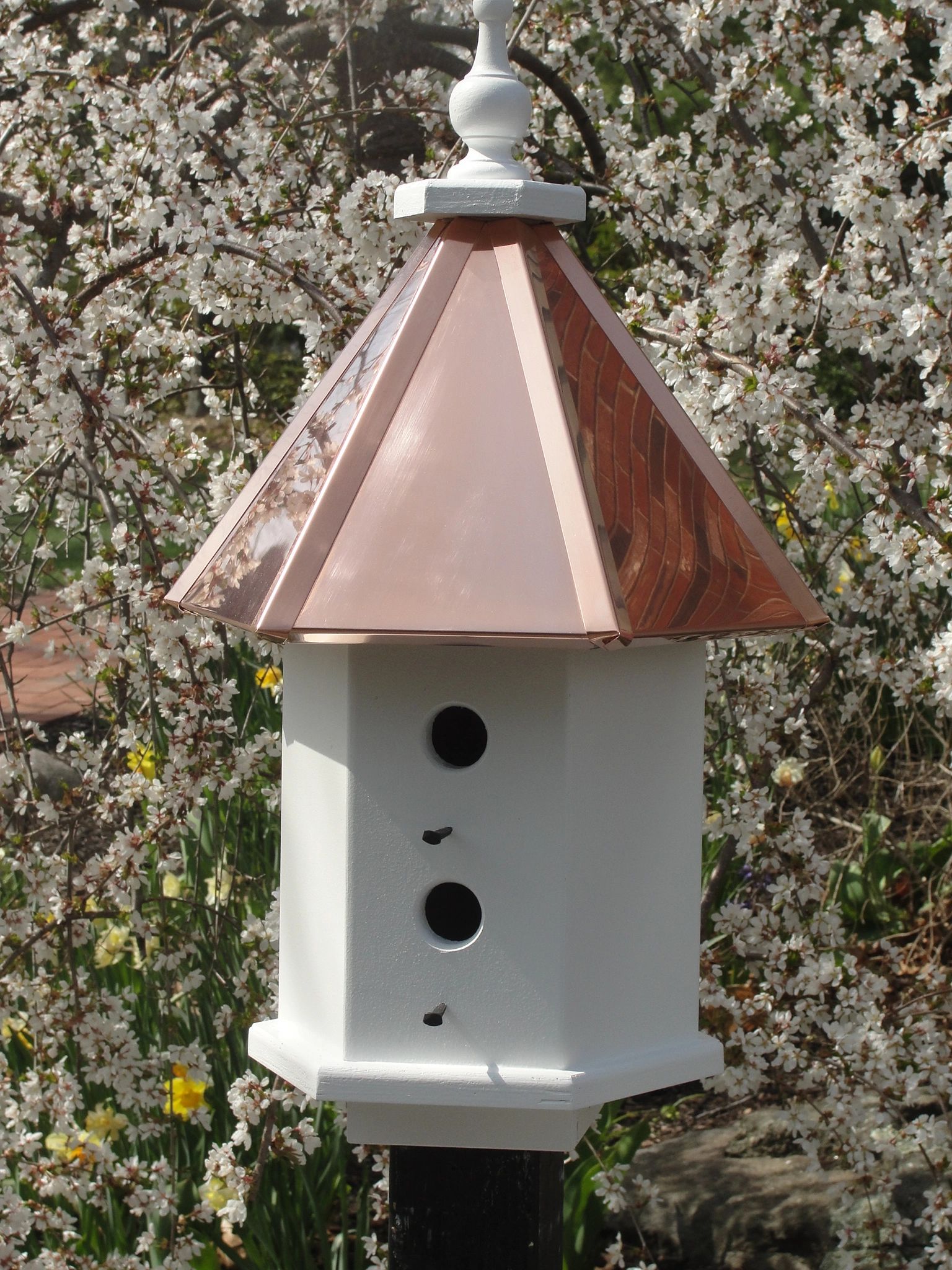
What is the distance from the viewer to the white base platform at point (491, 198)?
5.09ft

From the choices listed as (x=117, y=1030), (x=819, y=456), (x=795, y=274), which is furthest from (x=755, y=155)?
(x=117, y=1030)

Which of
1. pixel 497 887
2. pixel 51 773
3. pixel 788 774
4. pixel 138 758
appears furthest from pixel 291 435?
pixel 51 773

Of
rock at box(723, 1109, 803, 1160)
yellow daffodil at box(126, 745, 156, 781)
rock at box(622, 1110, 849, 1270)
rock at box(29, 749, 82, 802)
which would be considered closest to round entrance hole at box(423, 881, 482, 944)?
yellow daffodil at box(126, 745, 156, 781)

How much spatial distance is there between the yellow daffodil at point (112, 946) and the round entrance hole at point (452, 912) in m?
1.39

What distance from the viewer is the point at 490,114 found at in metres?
1.62

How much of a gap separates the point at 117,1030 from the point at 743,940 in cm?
110

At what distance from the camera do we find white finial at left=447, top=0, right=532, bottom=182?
1611 millimetres

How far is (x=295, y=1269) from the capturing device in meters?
2.53

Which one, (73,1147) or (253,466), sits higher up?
(253,466)

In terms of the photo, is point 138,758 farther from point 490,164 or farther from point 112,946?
point 490,164

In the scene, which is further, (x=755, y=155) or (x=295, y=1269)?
(x=755, y=155)

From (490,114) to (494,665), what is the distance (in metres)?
0.65

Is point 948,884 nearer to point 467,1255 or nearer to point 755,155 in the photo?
point 755,155

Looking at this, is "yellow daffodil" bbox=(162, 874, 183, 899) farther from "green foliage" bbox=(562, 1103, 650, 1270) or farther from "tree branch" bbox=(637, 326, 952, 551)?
"tree branch" bbox=(637, 326, 952, 551)
